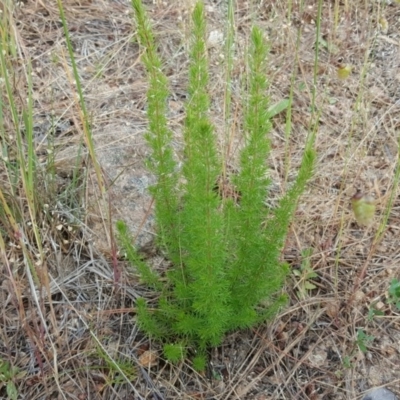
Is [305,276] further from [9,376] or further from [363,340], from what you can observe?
[9,376]

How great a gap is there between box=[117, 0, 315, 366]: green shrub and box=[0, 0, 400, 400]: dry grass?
0.16 meters

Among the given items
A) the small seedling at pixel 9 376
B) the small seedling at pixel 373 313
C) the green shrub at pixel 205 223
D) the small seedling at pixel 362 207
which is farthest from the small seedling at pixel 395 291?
the small seedling at pixel 9 376

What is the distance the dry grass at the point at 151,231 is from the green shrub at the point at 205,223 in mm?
164

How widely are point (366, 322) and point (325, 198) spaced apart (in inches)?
22.9

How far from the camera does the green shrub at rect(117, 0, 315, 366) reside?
1.50 metres

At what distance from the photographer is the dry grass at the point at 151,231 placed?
199 centimetres

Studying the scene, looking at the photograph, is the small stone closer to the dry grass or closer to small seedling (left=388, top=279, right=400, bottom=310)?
the dry grass

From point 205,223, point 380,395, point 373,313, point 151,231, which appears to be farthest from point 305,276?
point 205,223

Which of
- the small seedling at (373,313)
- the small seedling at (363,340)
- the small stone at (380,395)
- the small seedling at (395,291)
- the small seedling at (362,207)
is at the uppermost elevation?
the small seedling at (362,207)

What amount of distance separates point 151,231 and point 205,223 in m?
0.69

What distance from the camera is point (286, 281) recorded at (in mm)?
2221

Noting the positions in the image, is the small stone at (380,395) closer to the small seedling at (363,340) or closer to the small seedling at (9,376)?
the small seedling at (363,340)

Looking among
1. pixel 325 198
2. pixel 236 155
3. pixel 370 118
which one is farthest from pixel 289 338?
pixel 370 118

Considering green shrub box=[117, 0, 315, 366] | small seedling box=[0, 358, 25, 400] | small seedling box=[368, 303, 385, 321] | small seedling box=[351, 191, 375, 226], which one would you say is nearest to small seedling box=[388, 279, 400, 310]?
small seedling box=[368, 303, 385, 321]
